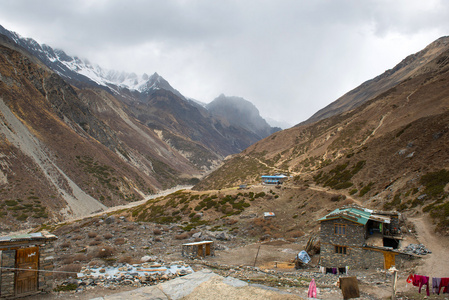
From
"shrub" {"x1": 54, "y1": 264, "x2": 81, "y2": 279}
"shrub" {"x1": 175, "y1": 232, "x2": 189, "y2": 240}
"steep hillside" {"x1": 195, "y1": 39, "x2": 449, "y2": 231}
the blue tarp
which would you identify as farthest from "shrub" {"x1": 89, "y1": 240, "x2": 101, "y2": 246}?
"steep hillside" {"x1": 195, "y1": 39, "x2": 449, "y2": 231}

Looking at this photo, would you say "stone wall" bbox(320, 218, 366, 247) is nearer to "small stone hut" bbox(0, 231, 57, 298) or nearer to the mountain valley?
Answer: the mountain valley

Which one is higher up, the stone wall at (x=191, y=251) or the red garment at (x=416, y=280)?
the red garment at (x=416, y=280)

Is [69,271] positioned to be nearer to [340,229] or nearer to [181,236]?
[181,236]

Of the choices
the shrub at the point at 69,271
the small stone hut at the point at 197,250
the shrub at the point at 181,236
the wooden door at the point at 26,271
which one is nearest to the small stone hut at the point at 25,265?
the wooden door at the point at 26,271

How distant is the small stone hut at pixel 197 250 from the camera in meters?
27.6

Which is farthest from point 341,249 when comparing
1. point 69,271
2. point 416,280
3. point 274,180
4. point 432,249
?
point 274,180

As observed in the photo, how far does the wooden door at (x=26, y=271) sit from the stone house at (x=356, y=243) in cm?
2102

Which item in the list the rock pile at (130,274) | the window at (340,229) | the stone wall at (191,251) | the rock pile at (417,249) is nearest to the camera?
the rock pile at (130,274)

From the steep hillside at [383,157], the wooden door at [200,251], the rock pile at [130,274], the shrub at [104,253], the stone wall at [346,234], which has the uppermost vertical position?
the steep hillside at [383,157]

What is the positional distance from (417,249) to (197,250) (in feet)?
61.5

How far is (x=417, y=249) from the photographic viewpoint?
2138 cm

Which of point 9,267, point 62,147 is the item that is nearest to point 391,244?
point 9,267

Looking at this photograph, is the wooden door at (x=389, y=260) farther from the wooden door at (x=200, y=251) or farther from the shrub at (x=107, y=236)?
the shrub at (x=107, y=236)

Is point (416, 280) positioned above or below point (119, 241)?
above
